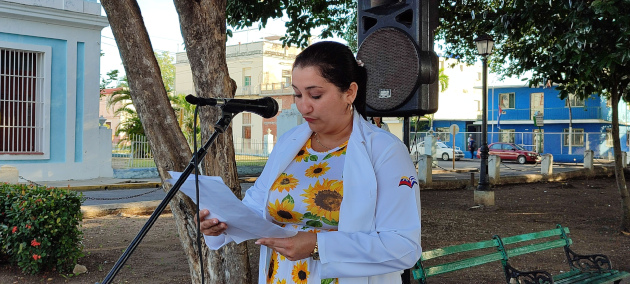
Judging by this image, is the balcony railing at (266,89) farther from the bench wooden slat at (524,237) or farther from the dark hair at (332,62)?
the dark hair at (332,62)

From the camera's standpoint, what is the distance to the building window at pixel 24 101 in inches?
654

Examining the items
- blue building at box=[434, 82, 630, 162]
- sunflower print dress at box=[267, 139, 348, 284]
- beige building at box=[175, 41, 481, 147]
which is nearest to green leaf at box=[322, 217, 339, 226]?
sunflower print dress at box=[267, 139, 348, 284]

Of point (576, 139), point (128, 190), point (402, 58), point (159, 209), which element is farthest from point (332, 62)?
point (576, 139)

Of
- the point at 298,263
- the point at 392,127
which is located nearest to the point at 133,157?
the point at 298,263

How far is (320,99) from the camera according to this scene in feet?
7.27

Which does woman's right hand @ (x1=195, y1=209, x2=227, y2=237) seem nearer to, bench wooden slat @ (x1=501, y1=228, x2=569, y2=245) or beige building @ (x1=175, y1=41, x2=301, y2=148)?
bench wooden slat @ (x1=501, y1=228, x2=569, y2=245)

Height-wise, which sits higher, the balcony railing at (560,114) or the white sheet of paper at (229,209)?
the balcony railing at (560,114)

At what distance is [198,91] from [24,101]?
14656 millimetres

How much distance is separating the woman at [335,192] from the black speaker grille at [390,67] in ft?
4.67

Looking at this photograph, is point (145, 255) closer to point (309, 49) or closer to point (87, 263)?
point (87, 263)

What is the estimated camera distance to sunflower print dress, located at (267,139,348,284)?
7.29 feet

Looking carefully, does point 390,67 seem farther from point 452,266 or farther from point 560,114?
point 560,114

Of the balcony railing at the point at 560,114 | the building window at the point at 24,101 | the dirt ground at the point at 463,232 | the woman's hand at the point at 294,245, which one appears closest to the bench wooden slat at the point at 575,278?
the dirt ground at the point at 463,232

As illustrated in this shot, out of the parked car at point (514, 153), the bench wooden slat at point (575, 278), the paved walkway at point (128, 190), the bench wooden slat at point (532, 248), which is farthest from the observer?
the parked car at point (514, 153)
